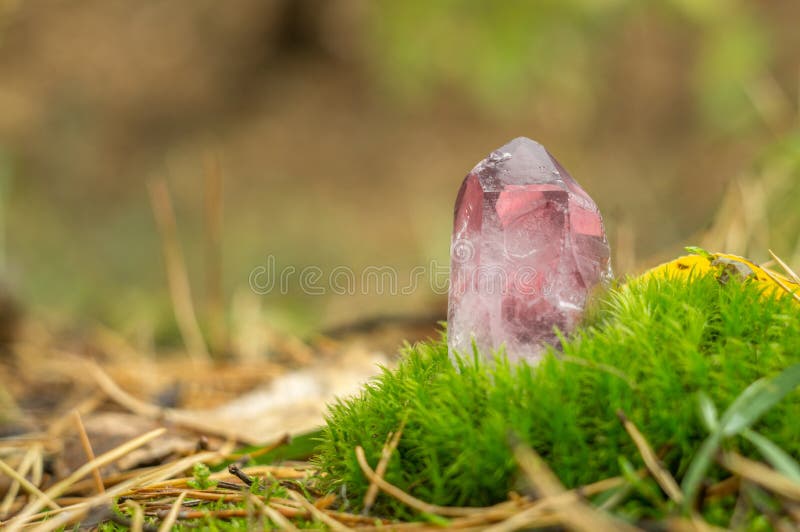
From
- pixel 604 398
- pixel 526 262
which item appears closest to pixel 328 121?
pixel 526 262

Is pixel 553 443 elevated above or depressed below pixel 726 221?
below

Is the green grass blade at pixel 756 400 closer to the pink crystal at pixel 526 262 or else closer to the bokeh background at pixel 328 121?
the pink crystal at pixel 526 262

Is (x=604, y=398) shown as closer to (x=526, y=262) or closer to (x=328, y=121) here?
(x=526, y=262)

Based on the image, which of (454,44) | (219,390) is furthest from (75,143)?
(219,390)

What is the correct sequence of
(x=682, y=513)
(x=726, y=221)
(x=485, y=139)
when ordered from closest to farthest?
(x=682, y=513)
(x=726, y=221)
(x=485, y=139)

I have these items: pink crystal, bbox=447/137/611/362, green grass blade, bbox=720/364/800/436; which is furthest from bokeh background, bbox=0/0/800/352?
green grass blade, bbox=720/364/800/436

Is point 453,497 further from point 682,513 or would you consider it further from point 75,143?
point 75,143
